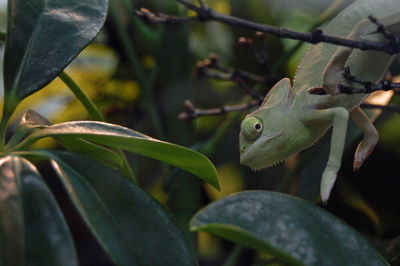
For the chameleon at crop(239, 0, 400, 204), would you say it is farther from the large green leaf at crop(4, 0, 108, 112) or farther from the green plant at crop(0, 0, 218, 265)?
the large green leaf at crop(4, 0, 108, 112)

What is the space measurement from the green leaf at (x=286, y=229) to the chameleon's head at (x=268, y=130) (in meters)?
0.19

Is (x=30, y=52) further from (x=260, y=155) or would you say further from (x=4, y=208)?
(x=260, y=155)

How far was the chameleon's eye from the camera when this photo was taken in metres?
0.78

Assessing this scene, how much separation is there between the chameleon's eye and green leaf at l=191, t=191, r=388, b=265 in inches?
7.2

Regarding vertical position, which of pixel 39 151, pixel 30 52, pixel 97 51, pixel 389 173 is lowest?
pixel 389 173

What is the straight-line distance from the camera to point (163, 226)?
64 centimetres

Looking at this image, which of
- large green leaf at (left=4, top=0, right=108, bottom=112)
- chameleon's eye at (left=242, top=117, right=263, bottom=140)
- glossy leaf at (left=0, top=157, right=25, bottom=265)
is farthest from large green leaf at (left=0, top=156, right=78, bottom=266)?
chameleon's eye at (left=242, top=117, right=263, bottom=140)

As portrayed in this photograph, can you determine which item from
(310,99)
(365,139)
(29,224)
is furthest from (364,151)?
(29,224)

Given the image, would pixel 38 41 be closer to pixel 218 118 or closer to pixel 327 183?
pixel 327 183

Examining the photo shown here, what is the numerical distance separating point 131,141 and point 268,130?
0.90 ft

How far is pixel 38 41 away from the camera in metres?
0.72

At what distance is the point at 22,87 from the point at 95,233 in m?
0.28

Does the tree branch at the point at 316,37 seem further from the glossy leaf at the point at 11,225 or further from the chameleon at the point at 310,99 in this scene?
the glossy leaf at the point at 11,225

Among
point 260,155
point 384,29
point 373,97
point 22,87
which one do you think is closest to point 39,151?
point 22,87
